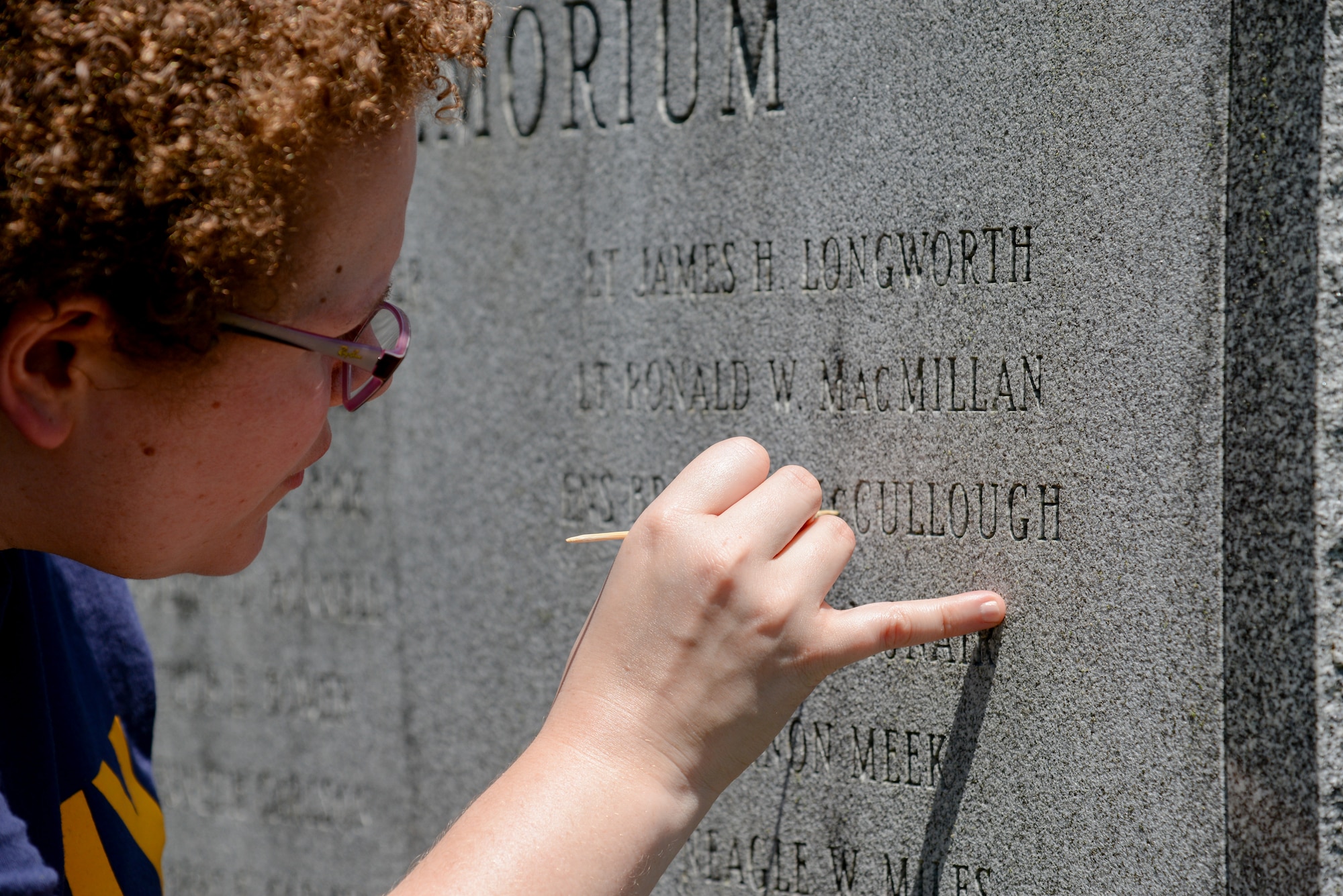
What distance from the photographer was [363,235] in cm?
137

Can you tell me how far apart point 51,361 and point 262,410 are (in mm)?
236

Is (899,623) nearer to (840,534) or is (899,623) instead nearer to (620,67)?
(840,534)

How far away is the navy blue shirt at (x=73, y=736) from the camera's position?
1.51m

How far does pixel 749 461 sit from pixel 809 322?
729 mm

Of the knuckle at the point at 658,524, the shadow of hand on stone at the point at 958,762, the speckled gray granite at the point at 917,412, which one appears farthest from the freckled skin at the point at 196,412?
the shadow of hand on stone at the point at 958,762

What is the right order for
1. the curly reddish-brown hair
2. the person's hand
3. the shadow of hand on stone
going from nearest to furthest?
the curly reddish-brown hair, the person's hand, the shadow of hand on stone

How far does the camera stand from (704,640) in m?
1.39

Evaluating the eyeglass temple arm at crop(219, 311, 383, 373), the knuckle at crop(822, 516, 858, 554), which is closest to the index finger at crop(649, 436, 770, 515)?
the knuckle at crop(822, 516, 858, 554)

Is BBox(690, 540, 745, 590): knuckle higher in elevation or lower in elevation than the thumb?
higher

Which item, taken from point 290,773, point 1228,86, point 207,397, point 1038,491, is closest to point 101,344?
point 207,397

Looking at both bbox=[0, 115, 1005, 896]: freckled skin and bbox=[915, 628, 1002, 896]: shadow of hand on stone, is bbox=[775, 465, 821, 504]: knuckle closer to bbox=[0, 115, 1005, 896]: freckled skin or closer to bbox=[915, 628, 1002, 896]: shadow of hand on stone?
bbox=[0, 115, 1005, 896]: freckled skin

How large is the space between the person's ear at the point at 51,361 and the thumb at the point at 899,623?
928 mm

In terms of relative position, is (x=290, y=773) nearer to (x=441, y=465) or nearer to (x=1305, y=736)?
(x=441, y=465)

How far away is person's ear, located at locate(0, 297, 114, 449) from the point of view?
1.21 metres
